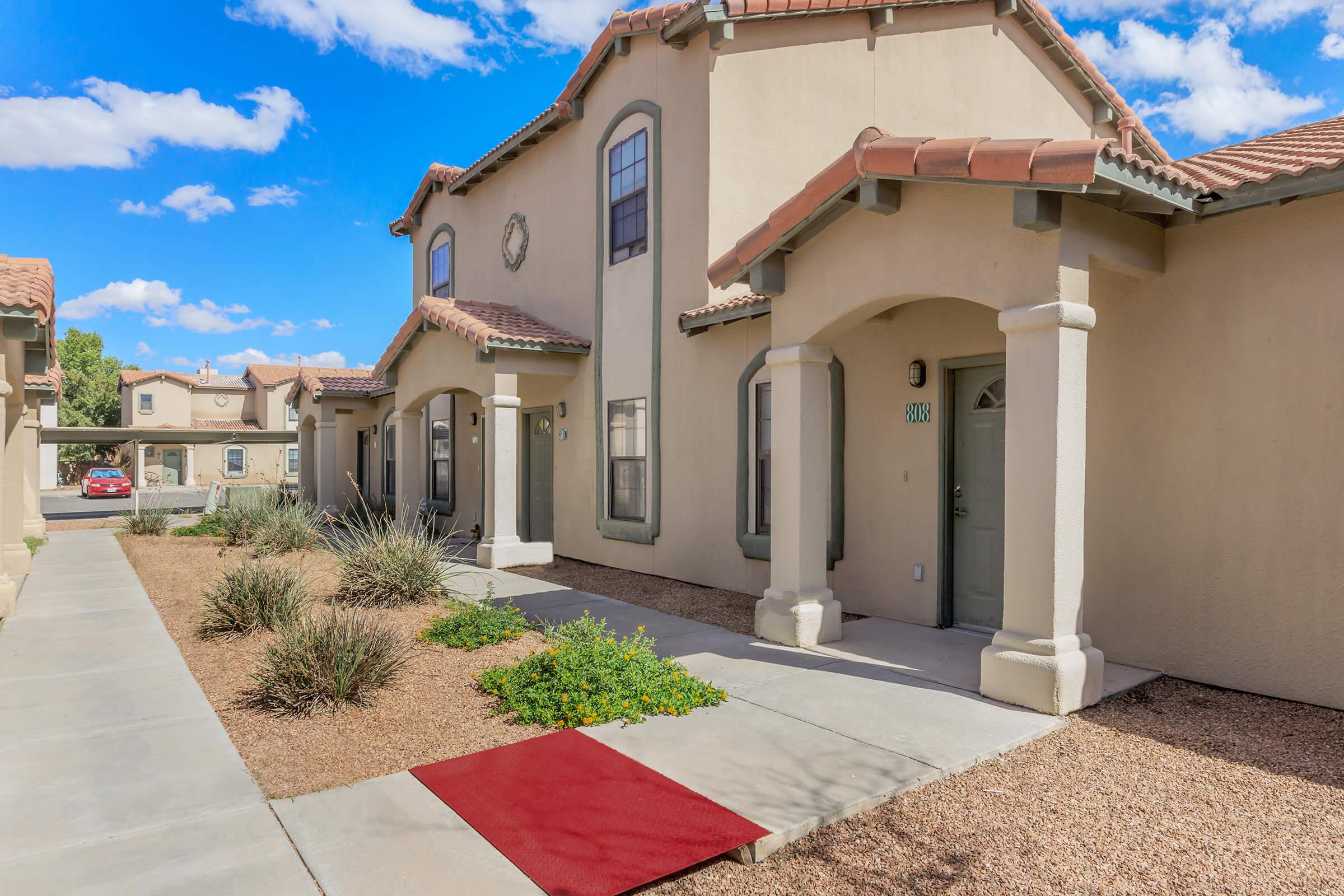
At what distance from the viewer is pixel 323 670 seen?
5426 mm

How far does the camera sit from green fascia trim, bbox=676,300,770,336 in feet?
28.5

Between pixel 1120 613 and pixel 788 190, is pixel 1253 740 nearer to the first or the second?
pixel 1120 613

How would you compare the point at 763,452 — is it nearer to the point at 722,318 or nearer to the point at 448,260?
the point at 722,318

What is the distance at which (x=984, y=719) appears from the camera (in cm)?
511

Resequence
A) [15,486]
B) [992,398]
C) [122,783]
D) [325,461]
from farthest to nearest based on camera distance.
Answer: [325,461] < [15,486] < [992,398] < [122,783]

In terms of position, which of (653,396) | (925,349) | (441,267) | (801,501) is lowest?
A: (801,501)

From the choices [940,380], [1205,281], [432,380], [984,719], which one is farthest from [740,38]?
[984,719]

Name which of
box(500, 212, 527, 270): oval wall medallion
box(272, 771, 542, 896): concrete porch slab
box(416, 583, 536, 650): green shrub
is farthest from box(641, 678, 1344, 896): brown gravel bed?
box(500, 212, 527, 270): oval wall medallion

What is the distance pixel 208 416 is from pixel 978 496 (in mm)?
51022

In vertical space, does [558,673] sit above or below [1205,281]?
below

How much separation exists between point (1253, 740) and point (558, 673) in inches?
167

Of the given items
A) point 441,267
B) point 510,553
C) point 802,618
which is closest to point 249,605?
point 510,553

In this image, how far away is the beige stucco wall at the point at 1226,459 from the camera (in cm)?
526

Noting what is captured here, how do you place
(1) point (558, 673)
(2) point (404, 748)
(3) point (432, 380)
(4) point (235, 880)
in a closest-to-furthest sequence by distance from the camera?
(4) point (235, 880) < (2) point (404, 748) < (1) point (558, 673) < (3) point (432, 380)
